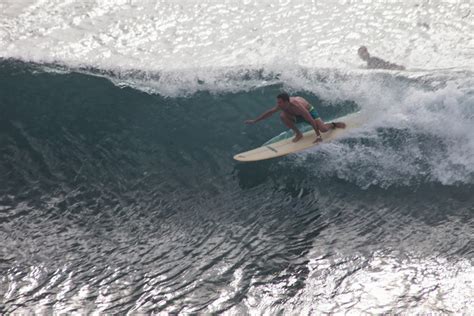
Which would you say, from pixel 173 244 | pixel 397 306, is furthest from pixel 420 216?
pixel 173 244

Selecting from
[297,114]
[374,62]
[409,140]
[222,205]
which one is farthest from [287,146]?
[374,62]

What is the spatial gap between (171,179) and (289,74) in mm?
4046

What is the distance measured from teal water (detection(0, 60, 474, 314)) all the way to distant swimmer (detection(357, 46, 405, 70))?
596 mm

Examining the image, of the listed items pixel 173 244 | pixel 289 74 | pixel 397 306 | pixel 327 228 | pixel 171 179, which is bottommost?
pixel 397 306

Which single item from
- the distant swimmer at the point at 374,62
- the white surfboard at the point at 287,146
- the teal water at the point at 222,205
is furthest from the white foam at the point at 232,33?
the white surfboard at the point at 287,146

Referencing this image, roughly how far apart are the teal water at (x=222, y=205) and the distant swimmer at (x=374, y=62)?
23.4 inches

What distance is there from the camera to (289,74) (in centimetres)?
1238

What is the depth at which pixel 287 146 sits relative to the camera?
1006 centimetres

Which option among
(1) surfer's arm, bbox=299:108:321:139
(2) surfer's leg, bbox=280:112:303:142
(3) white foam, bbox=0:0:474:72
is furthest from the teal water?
(3) white foam, bbox=0:0:474:72

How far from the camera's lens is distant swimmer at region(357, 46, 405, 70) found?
12.4 metres

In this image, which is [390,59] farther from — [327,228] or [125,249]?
[125,249]

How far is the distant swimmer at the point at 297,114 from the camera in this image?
9.59 m

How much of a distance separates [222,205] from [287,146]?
5.68ft

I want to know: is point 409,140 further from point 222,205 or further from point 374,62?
point 222,205
